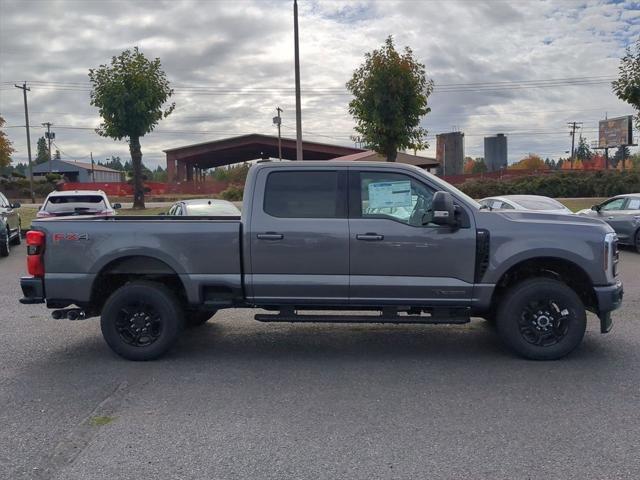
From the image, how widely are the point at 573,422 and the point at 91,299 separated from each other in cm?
457

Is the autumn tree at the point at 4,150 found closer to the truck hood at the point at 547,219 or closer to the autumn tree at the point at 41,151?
the truck hood at the point at 547,219

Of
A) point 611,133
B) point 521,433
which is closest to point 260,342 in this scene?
point 521,433

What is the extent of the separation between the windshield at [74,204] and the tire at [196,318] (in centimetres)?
830

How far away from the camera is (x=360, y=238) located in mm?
5945

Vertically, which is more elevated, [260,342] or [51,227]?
[51,227]

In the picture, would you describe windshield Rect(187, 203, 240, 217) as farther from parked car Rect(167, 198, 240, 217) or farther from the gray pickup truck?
the gray pickup truck

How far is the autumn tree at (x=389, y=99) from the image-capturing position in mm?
21344

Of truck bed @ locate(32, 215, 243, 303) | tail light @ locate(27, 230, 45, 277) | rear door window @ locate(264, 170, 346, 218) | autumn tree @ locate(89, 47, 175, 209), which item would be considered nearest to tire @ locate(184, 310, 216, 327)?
truck bed @ locate(32, 215, 243, 303)

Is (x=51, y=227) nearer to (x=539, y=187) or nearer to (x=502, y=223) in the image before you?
(x=502, y=223)

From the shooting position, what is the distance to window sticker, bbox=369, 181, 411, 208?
20.1 ft

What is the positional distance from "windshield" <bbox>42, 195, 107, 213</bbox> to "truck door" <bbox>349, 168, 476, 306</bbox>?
419 inches

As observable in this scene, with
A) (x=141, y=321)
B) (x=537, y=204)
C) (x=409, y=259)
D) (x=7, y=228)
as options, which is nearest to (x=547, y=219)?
(x=409, y=259)

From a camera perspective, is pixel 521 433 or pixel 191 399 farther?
pixel 191 399

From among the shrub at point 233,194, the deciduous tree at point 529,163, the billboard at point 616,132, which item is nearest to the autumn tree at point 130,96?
the shrub at point 233,194
